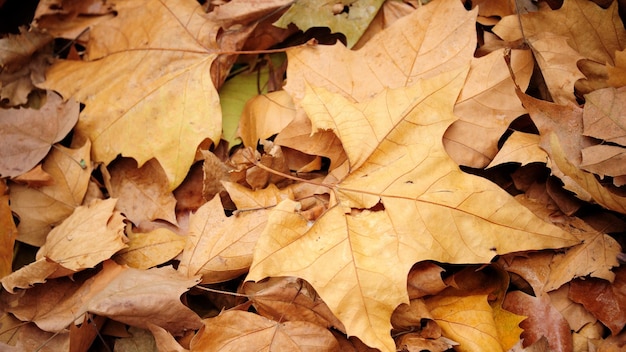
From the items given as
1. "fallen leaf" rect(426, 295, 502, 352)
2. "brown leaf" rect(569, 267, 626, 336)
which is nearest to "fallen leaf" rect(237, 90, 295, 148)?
"fallen leaf" rect(426, 295, 502, 352)

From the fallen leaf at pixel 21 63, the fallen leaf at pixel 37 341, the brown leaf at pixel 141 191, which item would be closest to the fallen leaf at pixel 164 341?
the fallen leaf at pixel 37 341

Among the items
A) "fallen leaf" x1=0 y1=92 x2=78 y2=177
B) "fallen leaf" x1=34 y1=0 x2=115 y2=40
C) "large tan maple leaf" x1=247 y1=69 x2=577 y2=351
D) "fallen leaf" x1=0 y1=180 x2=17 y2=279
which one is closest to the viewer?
"large tan maple leaf" x1=247 y1=69 x2=577 y2=351

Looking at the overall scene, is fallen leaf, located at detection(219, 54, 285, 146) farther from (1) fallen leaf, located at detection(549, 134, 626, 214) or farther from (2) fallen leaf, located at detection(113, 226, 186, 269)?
(1) fallen leaf, located at detection(549, 134, 626, 214)

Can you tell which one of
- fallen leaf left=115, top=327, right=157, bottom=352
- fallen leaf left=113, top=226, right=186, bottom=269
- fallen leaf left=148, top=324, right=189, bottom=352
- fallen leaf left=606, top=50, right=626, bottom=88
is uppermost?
fallen leaf left=606, top=50, right=626, bottom=88

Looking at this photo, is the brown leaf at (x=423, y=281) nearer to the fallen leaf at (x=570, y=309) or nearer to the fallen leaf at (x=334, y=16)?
the fallen leaf at (x=570, y=309)

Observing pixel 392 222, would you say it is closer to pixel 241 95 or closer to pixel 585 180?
pixel 585 180

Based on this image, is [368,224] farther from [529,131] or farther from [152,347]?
[152,347]

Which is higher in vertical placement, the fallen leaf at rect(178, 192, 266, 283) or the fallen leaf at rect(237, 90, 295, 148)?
the fallen leaf at rect(237, 90, 295, 148)
